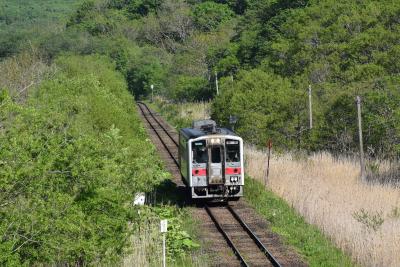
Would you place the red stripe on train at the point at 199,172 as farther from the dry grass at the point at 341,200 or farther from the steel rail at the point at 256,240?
the dry grass at the point at 341,200

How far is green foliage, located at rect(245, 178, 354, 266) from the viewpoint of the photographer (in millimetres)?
17844

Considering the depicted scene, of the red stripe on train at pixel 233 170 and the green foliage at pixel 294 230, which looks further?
the red stripe on train at pixel 233 170

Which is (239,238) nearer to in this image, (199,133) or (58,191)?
(199,133)

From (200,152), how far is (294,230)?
490 cm

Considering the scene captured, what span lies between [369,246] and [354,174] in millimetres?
12998

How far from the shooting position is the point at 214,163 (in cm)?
2419

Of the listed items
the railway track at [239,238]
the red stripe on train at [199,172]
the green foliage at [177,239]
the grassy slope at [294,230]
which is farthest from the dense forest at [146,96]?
the grassy slope at [294,230]

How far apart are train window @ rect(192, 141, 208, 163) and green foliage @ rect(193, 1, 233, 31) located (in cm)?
8133

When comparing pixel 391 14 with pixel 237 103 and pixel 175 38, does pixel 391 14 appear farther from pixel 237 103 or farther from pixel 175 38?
pixel 175 38

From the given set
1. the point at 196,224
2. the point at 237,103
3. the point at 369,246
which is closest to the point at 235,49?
the point at 237,103

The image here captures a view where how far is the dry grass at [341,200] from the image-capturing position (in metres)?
17.8

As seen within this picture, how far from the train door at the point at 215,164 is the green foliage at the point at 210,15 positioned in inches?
3202

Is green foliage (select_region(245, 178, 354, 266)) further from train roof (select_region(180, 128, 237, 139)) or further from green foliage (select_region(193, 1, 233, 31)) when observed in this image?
green foliage (select_region(193, 1, 233, 31))

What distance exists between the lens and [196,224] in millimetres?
22000
